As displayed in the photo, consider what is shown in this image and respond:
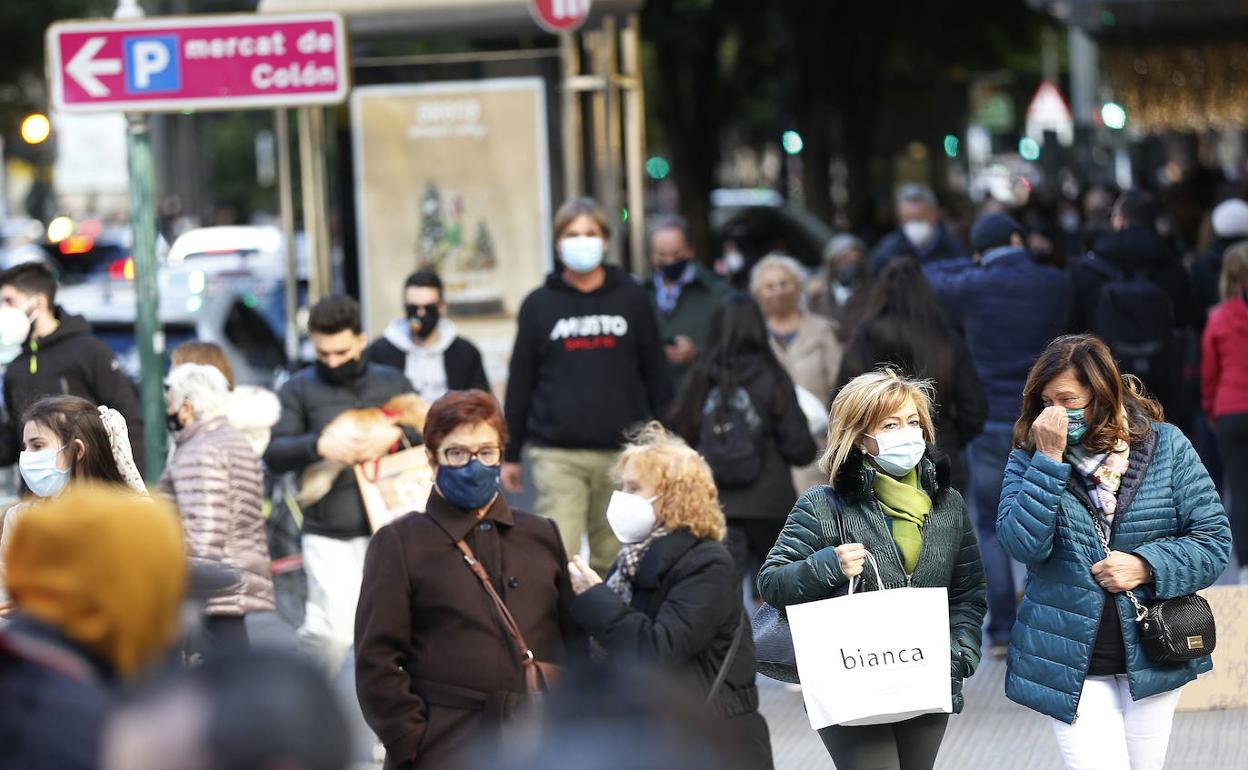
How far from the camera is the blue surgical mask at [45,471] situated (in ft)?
19.6

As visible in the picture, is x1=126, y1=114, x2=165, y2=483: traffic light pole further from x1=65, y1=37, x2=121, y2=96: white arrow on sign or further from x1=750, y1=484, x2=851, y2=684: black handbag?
x1=750, y1=484, x2=851, y2=684: black handbag

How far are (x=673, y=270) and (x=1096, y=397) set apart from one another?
561cm

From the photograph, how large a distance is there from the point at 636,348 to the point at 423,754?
4.06 m

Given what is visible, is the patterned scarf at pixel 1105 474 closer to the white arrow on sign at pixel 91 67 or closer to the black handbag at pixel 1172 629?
the black handbag at pixel 1172 629

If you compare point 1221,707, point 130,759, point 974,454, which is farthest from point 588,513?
point 130,759

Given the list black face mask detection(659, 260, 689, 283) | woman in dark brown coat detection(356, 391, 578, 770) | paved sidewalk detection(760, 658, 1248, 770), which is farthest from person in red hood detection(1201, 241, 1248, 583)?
woman in dark brown coat detection(356, 391, 578, 770)

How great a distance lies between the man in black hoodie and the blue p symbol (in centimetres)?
195

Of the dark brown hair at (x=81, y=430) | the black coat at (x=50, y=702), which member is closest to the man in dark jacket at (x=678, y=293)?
the dark brown hair at (x=81, y=430)

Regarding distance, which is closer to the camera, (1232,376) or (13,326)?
(13,326)

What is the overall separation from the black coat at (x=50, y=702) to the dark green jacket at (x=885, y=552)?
288 cm

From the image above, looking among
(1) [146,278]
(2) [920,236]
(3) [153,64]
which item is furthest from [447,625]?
(2) [920,236]

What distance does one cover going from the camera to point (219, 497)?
7176mm

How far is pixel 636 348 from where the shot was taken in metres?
9.05

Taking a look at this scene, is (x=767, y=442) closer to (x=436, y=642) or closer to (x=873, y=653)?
(x=873, y=653)
